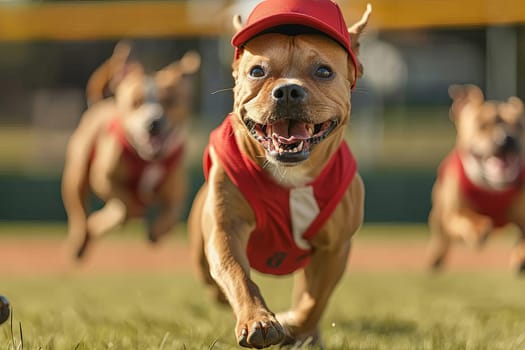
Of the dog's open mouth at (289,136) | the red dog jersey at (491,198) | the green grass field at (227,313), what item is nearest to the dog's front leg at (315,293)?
the green grass field at (227,313)

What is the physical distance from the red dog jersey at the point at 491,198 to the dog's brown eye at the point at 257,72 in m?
4.21

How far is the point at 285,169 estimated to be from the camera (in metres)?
3.41

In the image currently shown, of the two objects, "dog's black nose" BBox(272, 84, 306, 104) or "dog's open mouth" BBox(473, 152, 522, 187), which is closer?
"dog's black nose" BBox(272, 84, 306, 104)

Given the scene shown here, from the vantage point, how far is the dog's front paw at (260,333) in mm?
2734

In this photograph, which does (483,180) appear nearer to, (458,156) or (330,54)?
(458,156)

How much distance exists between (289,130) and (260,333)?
777 mm

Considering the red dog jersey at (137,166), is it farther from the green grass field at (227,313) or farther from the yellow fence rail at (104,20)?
the yellow fence rail at (104,20)

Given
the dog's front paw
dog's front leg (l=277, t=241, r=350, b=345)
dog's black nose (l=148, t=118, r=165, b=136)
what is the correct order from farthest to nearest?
dog's black nose (l=148, t=118, r=165, b=136)
dog's front leg (l=277, t=241, r=350, b=345)
the dog's front paw

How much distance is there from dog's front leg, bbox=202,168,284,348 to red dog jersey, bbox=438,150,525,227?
4.00 meters

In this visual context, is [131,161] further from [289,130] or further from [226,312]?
[289,130]

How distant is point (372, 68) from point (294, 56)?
58.2ft

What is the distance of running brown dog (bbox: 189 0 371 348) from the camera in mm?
3096

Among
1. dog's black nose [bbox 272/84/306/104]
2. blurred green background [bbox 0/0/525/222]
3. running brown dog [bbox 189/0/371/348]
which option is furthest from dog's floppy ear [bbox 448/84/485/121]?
dog's black nose [bbox 272/84/306/104]

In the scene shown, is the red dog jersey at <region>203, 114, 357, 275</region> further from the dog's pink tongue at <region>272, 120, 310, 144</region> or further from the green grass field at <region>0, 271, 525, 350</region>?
the green grass field at <region>0, 271, 525, 350</region>
